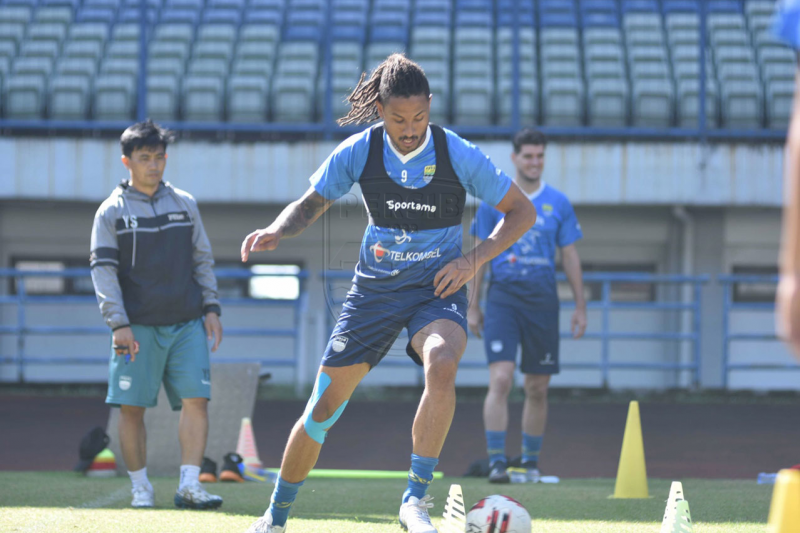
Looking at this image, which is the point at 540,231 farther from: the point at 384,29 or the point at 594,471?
the point at 384,29

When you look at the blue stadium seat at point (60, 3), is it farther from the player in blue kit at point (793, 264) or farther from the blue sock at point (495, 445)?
the player in blue kit at point (793, 264)

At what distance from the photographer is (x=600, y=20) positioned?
17188 millimetres

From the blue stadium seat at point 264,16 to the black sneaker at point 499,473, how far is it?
13.0m

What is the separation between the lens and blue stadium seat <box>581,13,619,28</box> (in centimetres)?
1702

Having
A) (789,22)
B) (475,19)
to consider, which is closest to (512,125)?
(475,19)

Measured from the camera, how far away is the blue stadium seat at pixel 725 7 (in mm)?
17391

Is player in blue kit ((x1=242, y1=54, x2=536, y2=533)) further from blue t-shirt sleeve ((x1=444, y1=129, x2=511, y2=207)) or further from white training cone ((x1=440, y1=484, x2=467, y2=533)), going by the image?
white training cone ((x1=440, y1=484, x2=467, y2=533))

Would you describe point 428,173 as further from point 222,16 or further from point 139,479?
point 222,16

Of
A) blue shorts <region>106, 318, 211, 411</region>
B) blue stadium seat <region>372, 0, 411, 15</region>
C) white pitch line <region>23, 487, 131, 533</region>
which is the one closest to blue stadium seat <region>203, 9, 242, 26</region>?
blue stadium seat <region>372, 0, 411, 15</region>

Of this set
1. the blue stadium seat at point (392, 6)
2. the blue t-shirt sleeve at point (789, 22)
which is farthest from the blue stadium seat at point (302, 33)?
the blue t-shirt sleeve at point (789, 22)

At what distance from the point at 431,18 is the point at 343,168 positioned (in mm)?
14142

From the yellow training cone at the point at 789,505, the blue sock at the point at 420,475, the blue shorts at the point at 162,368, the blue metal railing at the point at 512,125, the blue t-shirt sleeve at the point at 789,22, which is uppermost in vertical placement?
the blue metal railing at the point at 512,125

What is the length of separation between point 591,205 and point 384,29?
5.99 m

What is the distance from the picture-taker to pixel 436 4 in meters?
18.0
